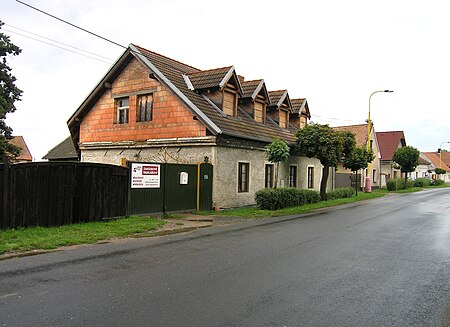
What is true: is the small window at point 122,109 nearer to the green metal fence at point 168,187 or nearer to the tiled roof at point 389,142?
the green metal fence at point 168,187

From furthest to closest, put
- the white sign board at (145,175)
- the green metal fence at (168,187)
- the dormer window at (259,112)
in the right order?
the dormer window at (259,112), the green metal fence at (168,187), the white sign board at (145,175)

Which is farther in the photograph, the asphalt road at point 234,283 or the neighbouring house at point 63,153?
the neighbouring house at point 63,153

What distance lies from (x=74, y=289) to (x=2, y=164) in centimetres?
630

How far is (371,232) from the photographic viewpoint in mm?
11453

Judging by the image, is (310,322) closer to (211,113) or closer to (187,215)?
(187,215)

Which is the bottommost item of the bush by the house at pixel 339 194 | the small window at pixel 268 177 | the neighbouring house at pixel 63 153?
the bush by the house at pixel 339 194

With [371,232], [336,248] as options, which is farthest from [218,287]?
[371,232]

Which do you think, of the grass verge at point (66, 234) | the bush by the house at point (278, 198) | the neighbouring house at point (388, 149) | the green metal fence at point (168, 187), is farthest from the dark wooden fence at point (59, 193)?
the neighbouring house at point (388, 149)

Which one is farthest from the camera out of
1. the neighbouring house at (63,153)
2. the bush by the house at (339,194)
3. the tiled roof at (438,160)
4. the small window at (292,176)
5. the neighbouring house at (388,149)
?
the tiled roof at (438,160)

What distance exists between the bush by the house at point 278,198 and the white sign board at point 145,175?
5.25 meters

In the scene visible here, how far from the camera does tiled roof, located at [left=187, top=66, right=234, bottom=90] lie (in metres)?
19.2

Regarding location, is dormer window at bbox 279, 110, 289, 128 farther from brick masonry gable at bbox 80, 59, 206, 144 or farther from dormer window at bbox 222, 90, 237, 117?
brick masonry gable at bbox 80, 59, 206, 144

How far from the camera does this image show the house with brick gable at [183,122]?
17.8 metres

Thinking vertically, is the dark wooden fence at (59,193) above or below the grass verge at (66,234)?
above
